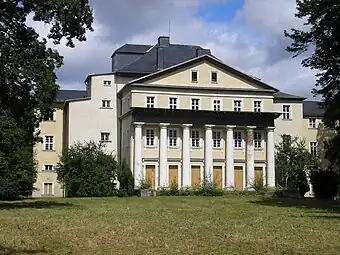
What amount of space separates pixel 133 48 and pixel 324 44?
161 feet

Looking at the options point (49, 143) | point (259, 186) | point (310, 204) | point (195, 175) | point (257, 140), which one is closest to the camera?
point (310, 204)

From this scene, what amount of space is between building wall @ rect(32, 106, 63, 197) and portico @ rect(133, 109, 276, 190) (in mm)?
12216

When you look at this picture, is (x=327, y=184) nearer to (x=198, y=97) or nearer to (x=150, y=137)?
(x=198, y=97)

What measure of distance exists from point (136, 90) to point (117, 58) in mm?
15925

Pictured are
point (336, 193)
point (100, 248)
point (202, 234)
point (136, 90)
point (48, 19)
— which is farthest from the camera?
point (136, 90)

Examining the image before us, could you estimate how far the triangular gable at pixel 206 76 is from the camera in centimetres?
6481

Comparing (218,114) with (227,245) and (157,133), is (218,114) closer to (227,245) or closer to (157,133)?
(157,133)

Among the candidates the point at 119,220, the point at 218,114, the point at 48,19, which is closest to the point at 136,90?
the point at 218,114

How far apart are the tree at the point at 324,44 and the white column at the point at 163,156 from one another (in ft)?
90.0

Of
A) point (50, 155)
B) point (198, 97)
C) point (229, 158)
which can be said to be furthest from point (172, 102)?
point (50, 155)

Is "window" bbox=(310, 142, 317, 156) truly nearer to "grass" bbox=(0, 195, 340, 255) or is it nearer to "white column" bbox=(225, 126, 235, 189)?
"white column" bbox=(225, 126, 235, 189)

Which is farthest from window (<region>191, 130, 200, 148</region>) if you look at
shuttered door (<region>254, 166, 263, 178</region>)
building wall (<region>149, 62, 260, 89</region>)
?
shuttered door (<region>254, 166, 263, 178</region>)

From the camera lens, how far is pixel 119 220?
22234mm

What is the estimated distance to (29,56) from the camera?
29.2m
